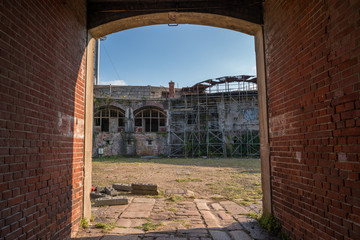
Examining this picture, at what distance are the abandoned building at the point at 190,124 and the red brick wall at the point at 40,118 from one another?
1899cm

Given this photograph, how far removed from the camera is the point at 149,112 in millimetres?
25172

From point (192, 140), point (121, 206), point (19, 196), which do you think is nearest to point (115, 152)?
point (192, 140)

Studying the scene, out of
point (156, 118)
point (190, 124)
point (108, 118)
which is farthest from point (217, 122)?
point (108, 118)

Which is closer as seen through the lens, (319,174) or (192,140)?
A: (319,174)

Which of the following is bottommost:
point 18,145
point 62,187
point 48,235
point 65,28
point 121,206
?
point 121,206

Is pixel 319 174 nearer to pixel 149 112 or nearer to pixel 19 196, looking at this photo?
pixel 19 196

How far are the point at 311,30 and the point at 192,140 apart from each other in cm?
2006

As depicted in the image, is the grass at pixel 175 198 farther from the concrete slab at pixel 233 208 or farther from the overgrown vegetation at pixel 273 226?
the overgrown vegetation at pixel 273 226

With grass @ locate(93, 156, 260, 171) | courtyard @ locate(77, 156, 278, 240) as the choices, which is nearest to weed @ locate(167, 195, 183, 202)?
courtyard @ locate(77, 156, 278, 240)

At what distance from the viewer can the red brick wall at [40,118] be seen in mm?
2111

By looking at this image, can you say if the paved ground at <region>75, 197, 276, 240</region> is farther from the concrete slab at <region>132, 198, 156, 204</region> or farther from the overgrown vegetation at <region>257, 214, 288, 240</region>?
the overgrown vegetation at <region>257, 214, 288, 240</region>

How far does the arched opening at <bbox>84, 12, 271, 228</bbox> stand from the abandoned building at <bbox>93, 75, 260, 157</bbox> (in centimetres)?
1793

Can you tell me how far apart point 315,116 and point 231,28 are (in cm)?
266

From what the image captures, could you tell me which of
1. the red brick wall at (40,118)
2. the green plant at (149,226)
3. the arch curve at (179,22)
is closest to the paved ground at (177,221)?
the green plant at (149,226)
